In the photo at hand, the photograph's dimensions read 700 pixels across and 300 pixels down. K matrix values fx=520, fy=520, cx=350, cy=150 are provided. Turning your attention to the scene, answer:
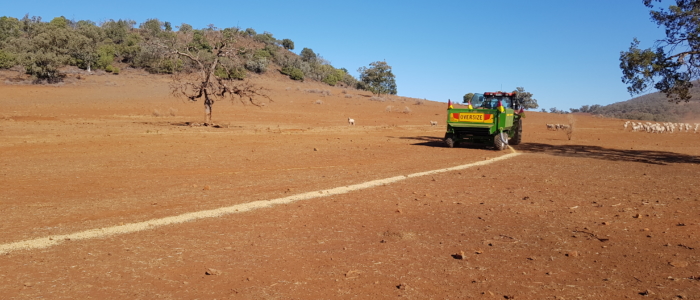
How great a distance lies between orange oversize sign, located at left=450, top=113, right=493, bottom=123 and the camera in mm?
18281

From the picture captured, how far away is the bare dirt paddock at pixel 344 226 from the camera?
15.9 ft

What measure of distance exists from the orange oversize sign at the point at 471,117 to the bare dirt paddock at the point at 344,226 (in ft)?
9.70

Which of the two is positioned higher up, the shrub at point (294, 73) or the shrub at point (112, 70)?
the shrub at point (294, 73)

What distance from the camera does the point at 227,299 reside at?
14.6 feet

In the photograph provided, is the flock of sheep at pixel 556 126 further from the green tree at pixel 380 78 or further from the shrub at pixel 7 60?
the shrub at pixel 7 60

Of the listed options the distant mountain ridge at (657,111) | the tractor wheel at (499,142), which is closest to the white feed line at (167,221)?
the tractor wheel at (499,142)

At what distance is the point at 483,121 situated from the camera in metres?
18.4

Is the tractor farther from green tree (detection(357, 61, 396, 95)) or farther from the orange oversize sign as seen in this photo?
green tree (detection(357, 61, 396, 95))

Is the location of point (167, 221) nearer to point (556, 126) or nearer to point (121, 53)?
point (556, 126)

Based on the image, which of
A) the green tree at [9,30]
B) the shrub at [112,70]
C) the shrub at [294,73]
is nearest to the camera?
the shrub at [112,70]

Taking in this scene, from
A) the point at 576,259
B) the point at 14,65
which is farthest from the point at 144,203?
the point at 14,65

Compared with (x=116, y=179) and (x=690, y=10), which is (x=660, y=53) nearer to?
(x=690, y=10)

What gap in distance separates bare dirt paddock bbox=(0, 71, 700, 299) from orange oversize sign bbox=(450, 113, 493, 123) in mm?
2955

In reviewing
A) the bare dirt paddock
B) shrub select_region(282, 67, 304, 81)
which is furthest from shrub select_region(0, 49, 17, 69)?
the bare dirt paddock
